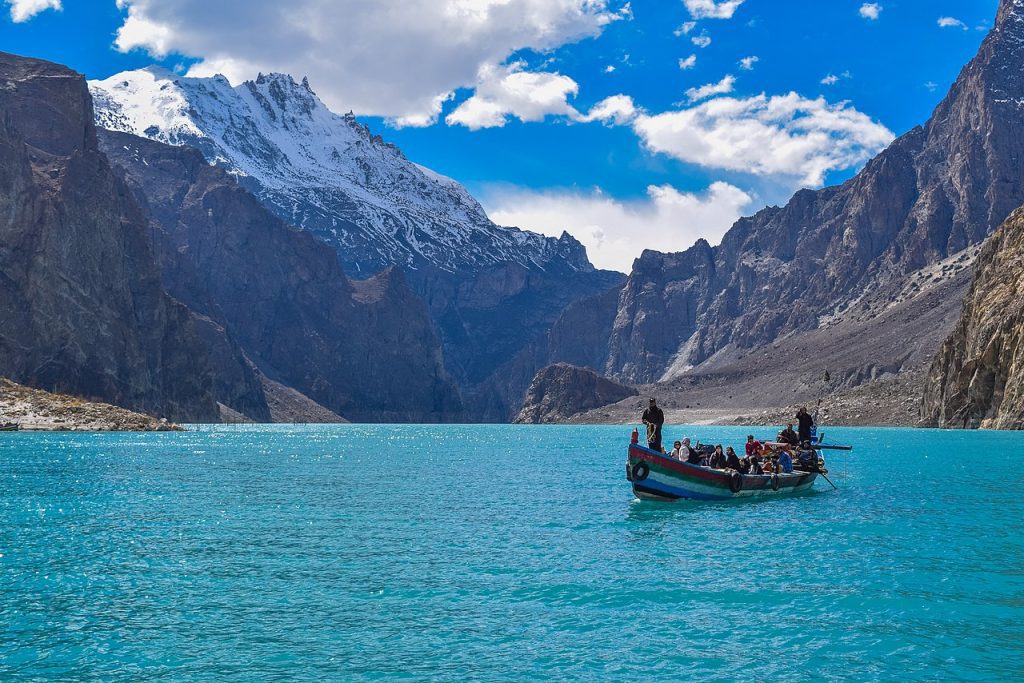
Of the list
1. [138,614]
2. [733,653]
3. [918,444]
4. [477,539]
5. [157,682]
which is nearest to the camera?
[157,682]

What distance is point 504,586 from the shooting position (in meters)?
27.2

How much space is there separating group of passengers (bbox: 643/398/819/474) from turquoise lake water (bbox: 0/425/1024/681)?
9.79 feet

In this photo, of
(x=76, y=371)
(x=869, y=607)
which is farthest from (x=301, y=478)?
(x=76, y=371)

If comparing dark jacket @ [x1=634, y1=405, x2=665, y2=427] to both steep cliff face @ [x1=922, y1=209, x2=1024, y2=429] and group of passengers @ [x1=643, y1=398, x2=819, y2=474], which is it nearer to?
group of passengers @ [x1=643, y1=398, x2=819, y2=474]

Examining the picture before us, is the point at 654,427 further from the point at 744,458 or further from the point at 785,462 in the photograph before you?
the point at 785,462

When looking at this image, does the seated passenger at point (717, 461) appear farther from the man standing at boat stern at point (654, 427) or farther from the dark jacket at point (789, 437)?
the dark jacket at point (789, 437)

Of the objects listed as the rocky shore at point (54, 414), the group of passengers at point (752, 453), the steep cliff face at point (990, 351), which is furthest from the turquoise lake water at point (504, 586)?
the steep cliff face at point (990, 351)

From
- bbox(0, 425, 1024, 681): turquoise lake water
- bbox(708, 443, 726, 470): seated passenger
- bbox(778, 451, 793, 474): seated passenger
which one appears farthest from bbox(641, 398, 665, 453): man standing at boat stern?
bbox(778, 451, 793, 474): seated passenger

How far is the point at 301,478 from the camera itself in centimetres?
6462

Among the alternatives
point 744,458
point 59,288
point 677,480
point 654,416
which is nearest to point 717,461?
A: point 744,458

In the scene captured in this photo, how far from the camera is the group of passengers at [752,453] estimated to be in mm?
48375

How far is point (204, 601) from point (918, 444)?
342 ft

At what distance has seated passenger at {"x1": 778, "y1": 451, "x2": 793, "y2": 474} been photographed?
54562 millimetres

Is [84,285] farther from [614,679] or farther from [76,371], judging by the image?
[614,679]
